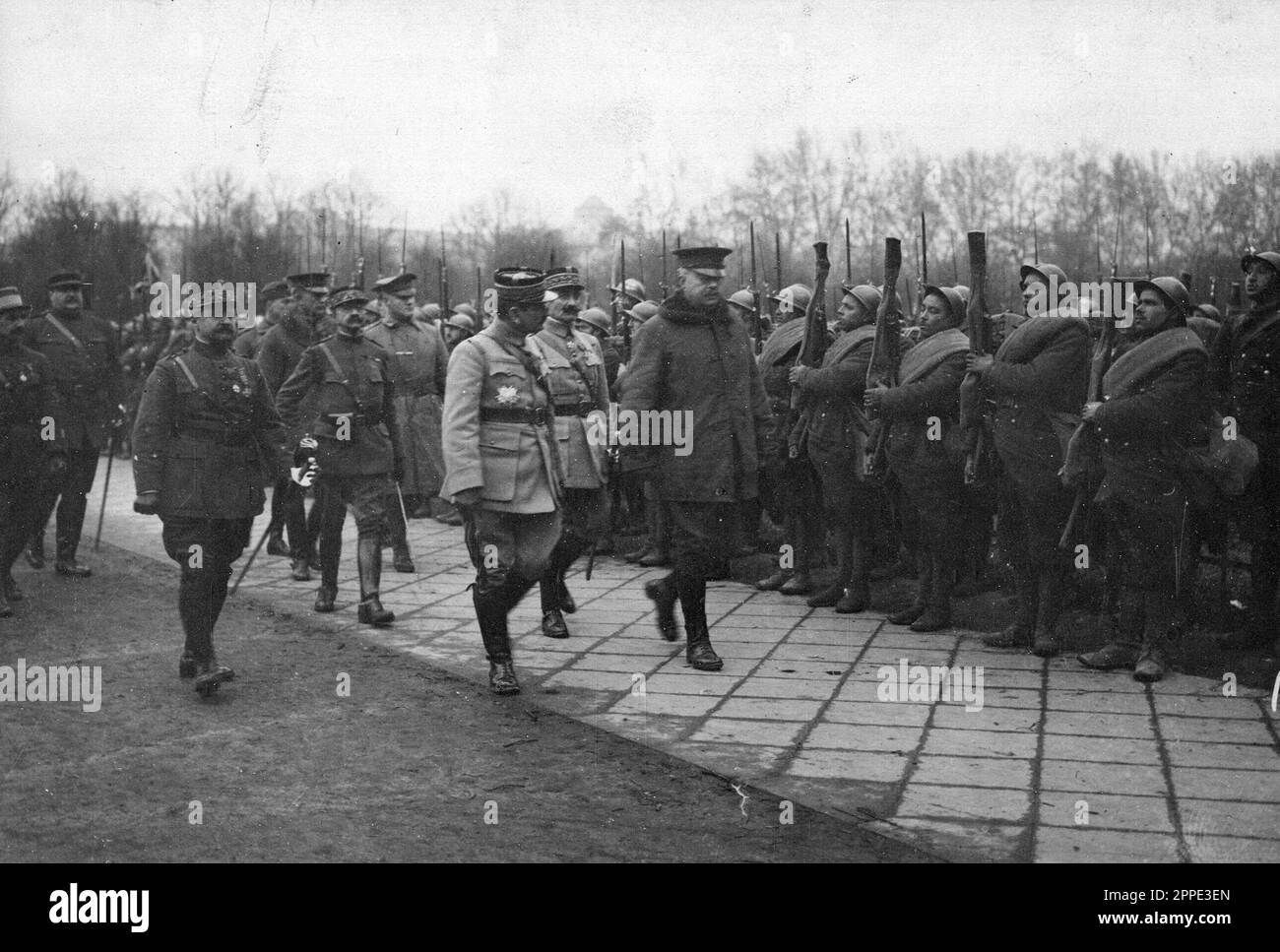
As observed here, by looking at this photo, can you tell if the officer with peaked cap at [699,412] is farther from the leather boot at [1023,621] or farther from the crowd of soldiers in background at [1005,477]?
the leather boot at [1023,621]

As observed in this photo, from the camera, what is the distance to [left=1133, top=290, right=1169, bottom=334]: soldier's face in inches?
273

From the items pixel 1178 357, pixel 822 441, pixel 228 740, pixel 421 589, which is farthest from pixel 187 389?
pixel 1178 357

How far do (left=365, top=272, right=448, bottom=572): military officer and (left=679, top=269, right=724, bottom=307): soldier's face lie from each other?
3647mm

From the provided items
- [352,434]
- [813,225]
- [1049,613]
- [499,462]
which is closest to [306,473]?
[352,434]

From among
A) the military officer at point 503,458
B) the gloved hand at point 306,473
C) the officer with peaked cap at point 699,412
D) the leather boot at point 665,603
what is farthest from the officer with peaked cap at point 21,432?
the officer with peaked cap at point 699,412

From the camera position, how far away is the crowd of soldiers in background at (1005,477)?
23.0 feet

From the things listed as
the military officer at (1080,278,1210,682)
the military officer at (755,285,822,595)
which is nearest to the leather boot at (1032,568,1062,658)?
the military officer at (1080,278,1210,682)

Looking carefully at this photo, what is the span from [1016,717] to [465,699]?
267 cm

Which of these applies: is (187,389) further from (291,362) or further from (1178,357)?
(1178,357)

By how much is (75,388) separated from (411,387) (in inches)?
103

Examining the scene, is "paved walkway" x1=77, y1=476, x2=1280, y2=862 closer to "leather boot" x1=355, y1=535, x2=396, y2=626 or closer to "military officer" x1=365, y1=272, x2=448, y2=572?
"leather boot" x1=355, y1=535, x2=396, y2=626

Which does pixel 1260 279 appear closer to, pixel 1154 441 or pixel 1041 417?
pixel 1154 441

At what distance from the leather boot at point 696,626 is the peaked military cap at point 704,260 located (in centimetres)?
165

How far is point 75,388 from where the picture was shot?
10.8 meters
